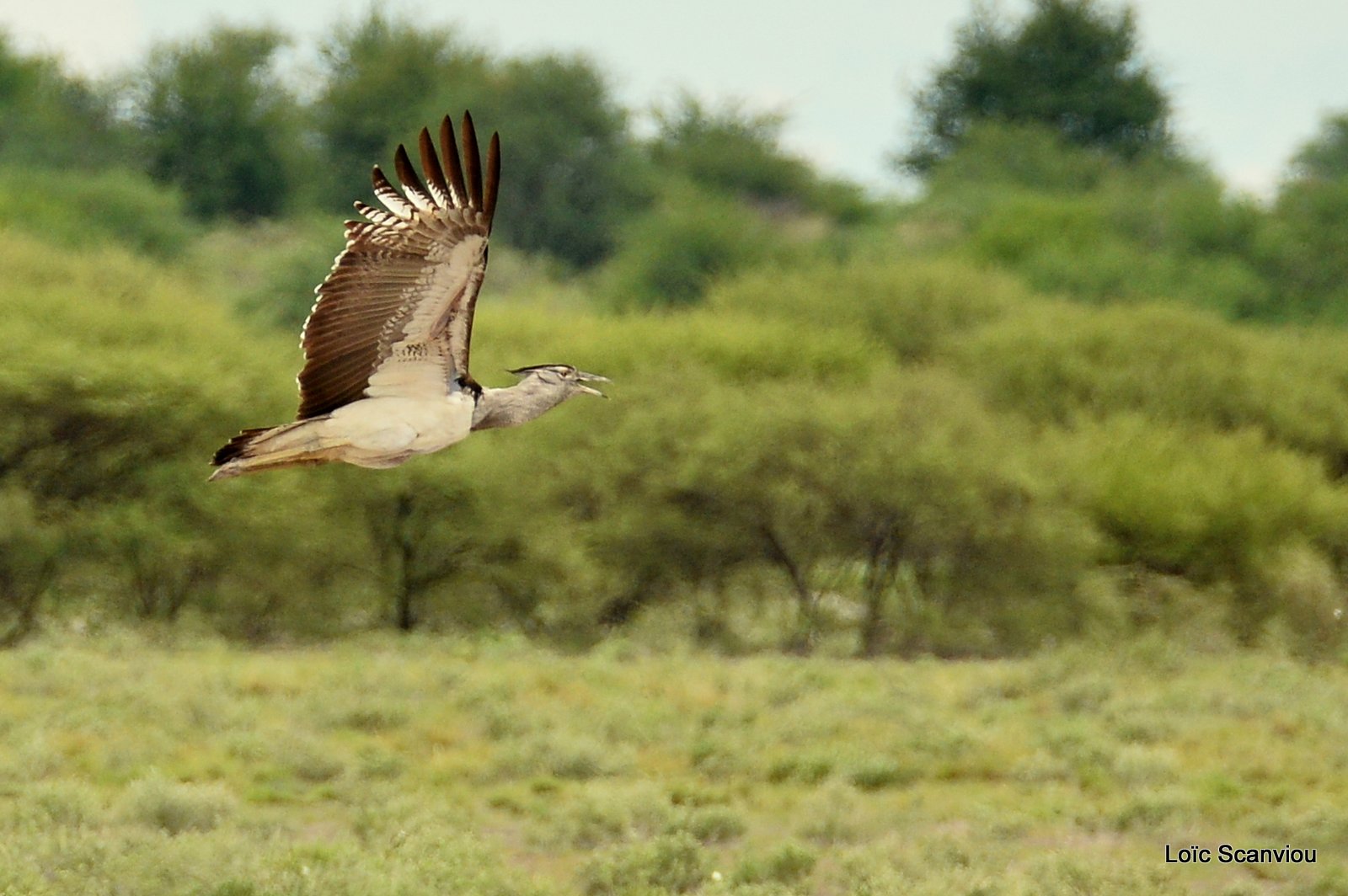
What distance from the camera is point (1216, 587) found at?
3456cm

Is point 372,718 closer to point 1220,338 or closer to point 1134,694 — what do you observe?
point 1134,694

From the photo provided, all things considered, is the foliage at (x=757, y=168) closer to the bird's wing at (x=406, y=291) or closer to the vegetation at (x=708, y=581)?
the vegetation at (x=708, y=581)

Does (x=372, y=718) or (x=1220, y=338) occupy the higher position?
(x=1220, y=338)

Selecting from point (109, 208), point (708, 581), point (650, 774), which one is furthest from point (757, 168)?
point (650, 774)

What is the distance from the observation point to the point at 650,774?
21172 millimetres

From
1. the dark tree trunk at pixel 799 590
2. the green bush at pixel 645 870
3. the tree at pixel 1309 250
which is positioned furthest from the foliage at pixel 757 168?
the green bush at pixel 645 870

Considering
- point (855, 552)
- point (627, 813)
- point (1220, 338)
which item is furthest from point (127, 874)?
point (1220, 338)

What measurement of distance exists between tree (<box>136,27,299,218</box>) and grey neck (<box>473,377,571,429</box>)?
226 ft

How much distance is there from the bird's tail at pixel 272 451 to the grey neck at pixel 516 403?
1.78 feet

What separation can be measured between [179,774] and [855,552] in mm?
15875

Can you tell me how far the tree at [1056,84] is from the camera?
82.4 m

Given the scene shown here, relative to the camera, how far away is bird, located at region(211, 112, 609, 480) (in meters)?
7.11

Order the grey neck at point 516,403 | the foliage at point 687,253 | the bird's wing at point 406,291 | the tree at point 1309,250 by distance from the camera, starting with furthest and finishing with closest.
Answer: the tree at point 1309,250
the foliage at point 687,253
the bird's wing at point 406,291
the grey neck at point 516,403

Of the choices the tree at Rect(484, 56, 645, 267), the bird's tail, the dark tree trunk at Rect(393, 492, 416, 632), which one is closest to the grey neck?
the bird's tail
